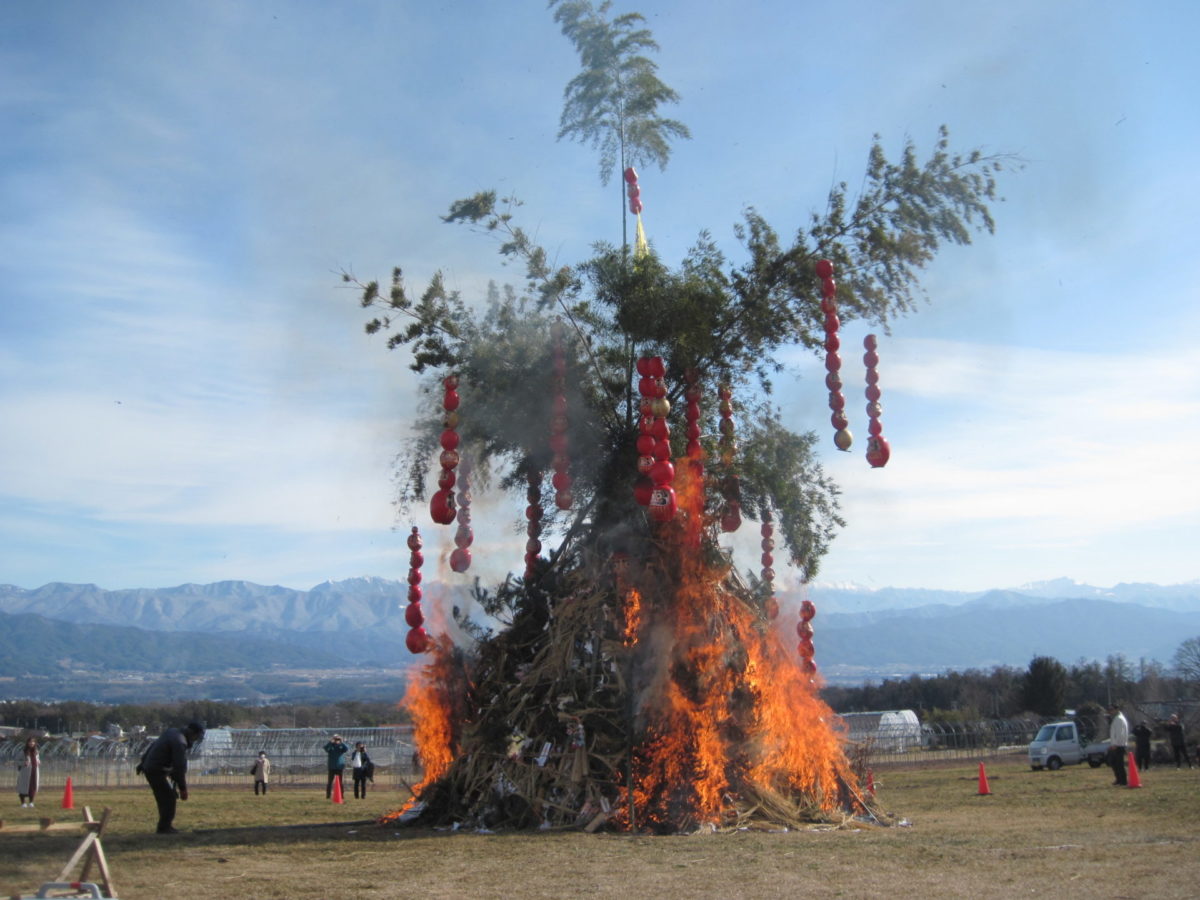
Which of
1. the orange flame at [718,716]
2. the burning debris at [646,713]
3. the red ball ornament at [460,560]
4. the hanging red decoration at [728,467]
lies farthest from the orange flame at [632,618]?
the red ball ornament at [460,560]

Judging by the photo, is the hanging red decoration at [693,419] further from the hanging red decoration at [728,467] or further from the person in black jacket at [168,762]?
the person in black jacket at [168,762]

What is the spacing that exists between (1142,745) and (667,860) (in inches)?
861

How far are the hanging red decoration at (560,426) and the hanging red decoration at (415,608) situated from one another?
3104mm

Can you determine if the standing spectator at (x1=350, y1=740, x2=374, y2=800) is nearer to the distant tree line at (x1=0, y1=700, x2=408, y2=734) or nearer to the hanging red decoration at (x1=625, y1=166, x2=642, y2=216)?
the hanging red decoration at (x1=625, y1=166, x2=642, y2=216)

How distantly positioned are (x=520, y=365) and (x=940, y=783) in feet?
52.9

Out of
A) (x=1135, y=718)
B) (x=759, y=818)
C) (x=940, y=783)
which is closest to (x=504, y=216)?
(x=759, y=818)

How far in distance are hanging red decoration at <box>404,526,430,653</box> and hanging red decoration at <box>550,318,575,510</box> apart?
3.10 metres

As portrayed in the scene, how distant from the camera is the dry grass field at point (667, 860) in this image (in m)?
8.95

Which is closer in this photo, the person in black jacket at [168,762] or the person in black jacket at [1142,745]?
the person in black jacket at [168,762]

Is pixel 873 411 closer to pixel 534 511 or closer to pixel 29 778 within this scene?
pixel 534 511

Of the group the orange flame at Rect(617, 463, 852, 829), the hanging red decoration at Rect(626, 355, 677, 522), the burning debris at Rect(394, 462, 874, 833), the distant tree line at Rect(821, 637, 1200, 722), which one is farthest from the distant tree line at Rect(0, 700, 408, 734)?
the hanging red decoration at Rect(626, 355, 677, 522)

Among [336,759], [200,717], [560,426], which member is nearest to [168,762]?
[560,426]

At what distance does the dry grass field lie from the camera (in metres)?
8.95

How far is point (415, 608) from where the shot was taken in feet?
57.4
